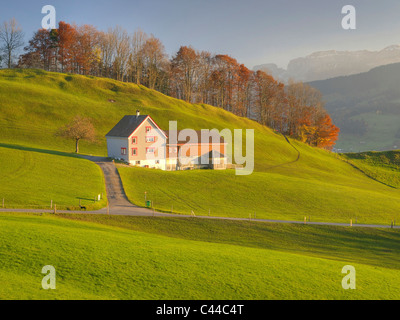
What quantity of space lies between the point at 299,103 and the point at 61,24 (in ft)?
337

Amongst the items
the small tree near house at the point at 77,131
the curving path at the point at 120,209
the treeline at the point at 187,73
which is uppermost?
the treeline at the point at 187,73

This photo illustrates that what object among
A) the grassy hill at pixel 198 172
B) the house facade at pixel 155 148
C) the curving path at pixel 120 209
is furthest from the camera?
the house facade at pixel 155 148

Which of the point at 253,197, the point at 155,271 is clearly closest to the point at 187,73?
the point at 253,197

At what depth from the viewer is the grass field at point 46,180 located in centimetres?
4074

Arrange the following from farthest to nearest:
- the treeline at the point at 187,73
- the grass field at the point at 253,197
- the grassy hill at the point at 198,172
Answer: the treeline at the point at 187,73 < the grassy hill at the point at 198,172 < the grass field at the point at 253,197

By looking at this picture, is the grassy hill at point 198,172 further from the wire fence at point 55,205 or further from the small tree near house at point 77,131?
the wire fence at point 55,205

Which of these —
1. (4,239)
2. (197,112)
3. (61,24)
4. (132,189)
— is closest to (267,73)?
(197,112)

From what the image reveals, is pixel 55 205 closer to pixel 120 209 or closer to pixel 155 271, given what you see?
pixel 120 209

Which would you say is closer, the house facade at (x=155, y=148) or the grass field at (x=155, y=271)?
the grass field at (x=155, y=271)

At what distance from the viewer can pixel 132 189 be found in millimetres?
51500


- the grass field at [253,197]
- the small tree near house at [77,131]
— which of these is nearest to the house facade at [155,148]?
the small tree near house at [77,131]

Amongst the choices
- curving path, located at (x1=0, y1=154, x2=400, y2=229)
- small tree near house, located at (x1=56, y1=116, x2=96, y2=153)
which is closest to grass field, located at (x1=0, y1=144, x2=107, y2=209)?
curving path, located at (x1=0, y1=154, x2=400, y2=229)

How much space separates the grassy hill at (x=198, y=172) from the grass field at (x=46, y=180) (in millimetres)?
5978
